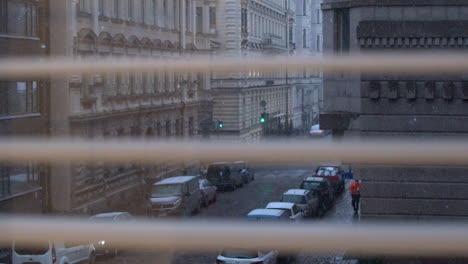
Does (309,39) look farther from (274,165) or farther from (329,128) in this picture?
(274,165)

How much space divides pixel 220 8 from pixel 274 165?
42 centimetres

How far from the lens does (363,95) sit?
1240 millimetres

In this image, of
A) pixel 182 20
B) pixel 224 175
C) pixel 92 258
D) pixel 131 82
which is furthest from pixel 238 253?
pixel 182 20

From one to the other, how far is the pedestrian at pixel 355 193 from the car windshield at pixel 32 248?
624 millimetres

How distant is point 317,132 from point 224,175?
0.22 meters

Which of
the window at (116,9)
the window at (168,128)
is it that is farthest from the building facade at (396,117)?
the window at (116,9)

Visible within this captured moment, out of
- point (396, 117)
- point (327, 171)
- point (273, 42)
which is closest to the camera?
point (327, 171)

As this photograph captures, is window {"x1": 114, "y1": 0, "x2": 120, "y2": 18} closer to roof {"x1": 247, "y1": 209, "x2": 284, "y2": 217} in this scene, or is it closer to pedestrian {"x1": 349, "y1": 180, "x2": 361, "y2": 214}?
roof {"x1": 247, "y1": 209, "x2": 284, "y2": 217}

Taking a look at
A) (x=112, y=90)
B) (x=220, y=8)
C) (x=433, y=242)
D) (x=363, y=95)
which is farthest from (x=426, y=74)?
(x=112, y=90)

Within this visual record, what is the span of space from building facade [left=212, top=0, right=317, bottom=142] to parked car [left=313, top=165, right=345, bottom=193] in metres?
0.10

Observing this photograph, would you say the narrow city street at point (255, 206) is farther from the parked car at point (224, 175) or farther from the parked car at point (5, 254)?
the parked car at point (5, 254)

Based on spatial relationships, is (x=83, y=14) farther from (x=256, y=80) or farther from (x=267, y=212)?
(x=267, y=212)

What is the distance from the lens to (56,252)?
1.12m

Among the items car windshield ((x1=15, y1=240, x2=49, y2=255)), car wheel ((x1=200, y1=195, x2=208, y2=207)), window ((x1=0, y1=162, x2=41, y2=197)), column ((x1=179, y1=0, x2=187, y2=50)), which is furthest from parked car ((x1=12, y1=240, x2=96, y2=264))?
column ((x1=179, y1=0, x2=187, y2=50))
